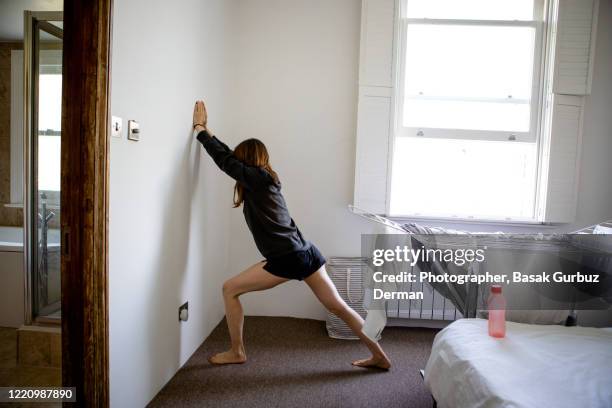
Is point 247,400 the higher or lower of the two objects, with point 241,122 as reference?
lower

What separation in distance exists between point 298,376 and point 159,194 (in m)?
1.29

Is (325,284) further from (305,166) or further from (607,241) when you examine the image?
(607,241)

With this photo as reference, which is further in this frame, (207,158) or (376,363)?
(207,158)

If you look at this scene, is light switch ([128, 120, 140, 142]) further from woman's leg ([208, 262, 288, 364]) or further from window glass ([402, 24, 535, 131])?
window glass ([402, 24, 535, 131])

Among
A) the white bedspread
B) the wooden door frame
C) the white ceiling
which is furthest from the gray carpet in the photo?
the white ceiling

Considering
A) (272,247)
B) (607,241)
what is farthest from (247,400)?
(607,241)

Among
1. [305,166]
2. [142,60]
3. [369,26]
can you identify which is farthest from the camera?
[305,166]

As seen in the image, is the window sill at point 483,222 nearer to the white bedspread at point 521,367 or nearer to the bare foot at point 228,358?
the white bedspread at point 521,367

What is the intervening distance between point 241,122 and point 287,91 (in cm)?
44

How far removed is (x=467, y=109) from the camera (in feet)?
10.4

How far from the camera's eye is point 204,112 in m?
2.46

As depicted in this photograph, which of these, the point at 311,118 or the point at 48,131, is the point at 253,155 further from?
the point at 48,131

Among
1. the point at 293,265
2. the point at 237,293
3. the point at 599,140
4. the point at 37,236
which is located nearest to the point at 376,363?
the point at 293,265

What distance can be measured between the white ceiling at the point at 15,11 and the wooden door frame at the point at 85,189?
4.72ft
